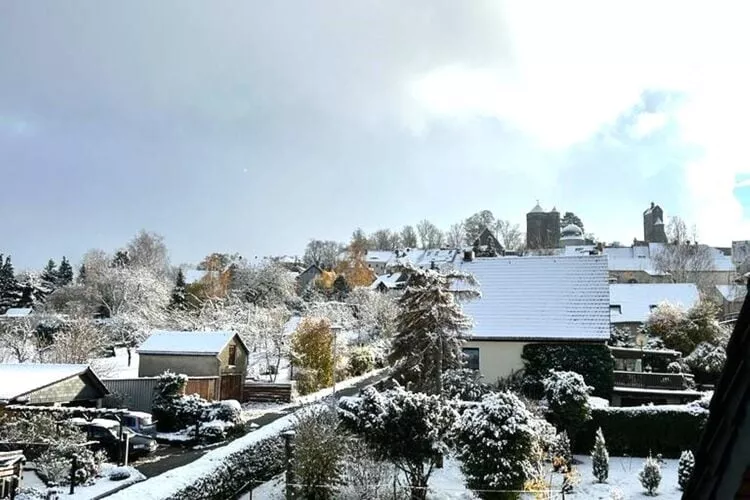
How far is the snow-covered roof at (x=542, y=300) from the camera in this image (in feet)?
74.9

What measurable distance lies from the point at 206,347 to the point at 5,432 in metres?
12.0

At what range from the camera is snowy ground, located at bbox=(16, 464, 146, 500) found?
13367mm

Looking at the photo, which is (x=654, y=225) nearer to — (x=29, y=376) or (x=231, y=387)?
(x=231, y=387)

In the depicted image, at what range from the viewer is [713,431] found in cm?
199

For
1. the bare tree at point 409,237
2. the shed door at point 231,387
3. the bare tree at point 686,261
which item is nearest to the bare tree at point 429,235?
the bare tree at point 409,237

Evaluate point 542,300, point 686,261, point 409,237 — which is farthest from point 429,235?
point 542,300

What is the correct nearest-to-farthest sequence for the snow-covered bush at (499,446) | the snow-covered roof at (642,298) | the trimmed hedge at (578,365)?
1. the snow-covered bush at (499,446)
2. the trimmed hedge at (578,365)
3. the snow-covered roof at (642,298)

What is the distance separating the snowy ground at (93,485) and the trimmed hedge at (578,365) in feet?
46.1

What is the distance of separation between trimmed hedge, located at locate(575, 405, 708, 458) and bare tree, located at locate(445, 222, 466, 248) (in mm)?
Result: 80389

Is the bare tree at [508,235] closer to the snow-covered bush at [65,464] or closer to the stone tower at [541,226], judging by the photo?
the stone tower at [541,226]

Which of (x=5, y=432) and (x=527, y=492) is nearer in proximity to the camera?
(x=527, y=492)

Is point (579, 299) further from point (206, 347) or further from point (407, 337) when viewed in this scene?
point (206, 347)

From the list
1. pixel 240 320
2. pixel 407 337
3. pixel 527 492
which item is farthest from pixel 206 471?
pixel 240 320

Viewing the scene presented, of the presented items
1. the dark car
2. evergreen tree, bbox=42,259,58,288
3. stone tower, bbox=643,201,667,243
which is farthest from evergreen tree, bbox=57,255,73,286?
stone tower, bbox=643,201,667,243
